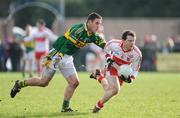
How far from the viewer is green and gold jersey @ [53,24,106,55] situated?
15055 mm

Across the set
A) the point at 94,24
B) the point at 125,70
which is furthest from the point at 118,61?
the point at 94,24

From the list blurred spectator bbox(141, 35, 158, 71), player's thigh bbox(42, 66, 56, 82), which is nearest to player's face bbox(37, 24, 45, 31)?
blurred spectator bbox(141, 35, 158, 71)

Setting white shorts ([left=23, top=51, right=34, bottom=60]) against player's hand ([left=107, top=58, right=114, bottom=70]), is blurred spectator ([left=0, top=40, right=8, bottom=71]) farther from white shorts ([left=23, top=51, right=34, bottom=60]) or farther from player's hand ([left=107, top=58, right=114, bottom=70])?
player's hand ([left=107, top=58, right=114, bottom=70])

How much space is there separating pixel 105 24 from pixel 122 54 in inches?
1794

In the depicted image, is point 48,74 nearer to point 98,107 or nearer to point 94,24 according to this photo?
point 98,107

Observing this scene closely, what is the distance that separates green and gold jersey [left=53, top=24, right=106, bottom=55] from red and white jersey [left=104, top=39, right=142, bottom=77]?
0.27m

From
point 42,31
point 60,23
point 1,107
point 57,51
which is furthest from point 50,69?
point 60,23

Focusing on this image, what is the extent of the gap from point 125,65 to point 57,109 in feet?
6.06

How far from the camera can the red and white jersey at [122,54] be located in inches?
595

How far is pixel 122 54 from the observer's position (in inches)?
600

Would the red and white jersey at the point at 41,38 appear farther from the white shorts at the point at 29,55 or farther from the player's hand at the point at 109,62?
the player's hand at the point at 109,62

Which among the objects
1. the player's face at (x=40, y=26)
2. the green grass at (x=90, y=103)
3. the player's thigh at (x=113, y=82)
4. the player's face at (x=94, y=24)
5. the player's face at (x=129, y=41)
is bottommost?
the green grass at (x=90, y=103)

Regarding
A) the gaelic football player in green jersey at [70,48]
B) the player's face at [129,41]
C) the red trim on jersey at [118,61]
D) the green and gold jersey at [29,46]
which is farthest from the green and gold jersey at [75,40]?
the green and gold jersey at [29,46]

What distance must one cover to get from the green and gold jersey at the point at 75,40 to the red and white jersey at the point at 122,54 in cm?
27
